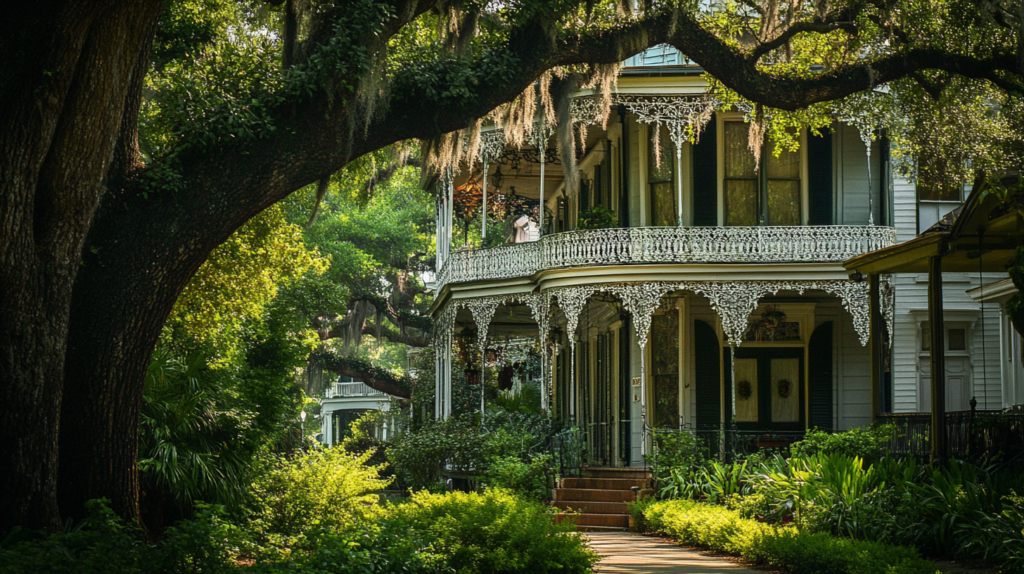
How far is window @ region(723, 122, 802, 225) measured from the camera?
2000 centimetres

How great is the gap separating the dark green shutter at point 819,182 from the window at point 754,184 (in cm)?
26

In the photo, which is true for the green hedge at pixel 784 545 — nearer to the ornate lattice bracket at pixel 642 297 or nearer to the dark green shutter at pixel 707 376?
the ornate lattice bracket at pixel 642 297

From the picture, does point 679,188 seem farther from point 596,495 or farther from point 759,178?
point 596,495

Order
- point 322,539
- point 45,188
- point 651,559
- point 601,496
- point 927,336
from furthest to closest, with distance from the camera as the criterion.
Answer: point 927,336
point 601,496
point 651,559
point 322,539
point 45,188

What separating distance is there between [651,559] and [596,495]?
20.0 ft

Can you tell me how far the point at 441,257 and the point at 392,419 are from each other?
14304 mm

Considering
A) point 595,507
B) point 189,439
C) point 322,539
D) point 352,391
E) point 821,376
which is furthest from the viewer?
point 352,391

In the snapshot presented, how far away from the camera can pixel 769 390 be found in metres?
20.3

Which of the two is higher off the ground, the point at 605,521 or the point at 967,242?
the point at 967,242

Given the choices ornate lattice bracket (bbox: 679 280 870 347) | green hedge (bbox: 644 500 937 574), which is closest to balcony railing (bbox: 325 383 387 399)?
ornate lattice bracket (bbox: 679 280 870 347)

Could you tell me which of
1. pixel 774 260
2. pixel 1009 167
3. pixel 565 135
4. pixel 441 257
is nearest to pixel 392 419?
pixel 441 257

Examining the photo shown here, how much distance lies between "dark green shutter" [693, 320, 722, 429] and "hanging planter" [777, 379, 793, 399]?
1186mm

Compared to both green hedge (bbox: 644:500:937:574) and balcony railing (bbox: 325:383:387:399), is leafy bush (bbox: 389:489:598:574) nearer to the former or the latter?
green hedge (bbox: 644:500:937:574)

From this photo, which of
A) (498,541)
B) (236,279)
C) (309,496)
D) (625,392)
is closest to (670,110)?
(625,392)
